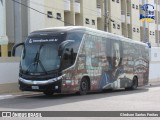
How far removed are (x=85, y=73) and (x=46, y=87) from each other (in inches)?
124

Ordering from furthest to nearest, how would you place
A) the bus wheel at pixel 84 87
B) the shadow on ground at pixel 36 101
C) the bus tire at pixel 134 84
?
the bus tire at pixel 134 84, the bus wheel at pixel 84 87, the shadow on ground at pixel 36 101

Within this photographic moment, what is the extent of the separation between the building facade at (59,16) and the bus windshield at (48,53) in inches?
511

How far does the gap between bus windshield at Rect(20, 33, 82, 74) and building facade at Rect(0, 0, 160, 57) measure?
13.0m

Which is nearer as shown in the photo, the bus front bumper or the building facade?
the bus front bumper

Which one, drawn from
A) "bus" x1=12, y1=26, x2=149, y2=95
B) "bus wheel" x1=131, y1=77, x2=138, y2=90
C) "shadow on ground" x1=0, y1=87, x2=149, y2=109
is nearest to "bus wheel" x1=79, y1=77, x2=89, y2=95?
"bus" x1=12, y1=26, x2=149, y2=95

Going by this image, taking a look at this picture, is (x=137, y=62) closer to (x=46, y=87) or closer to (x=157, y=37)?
(x=46, y=87)

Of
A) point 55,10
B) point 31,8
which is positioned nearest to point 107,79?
point 31,8

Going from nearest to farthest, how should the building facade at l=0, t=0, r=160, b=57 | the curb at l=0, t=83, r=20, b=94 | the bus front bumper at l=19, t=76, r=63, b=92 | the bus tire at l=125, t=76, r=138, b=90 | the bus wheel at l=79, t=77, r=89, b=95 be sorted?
the bus front bumper at l=19, t=76, r=63, b=92, the bus wheel at l=79, t=77, r=89, b=95, the curb at l=0, t=83, r=20, b=94, the bus tire at l=125, t=76, r=138, b=90, the building facade at l=0, t=0, r=160, b=57

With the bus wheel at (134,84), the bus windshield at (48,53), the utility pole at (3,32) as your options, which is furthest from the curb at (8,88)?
the bus wheel at (134,84)

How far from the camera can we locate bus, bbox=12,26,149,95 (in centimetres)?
1959

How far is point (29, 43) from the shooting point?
67.4 feet

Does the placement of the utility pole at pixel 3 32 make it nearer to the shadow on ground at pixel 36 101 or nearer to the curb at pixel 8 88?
the curb at pixel 8 88

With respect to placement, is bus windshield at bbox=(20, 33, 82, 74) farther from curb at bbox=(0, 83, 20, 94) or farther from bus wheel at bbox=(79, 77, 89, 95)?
curb at bbox=(0, 83, 20, 94)

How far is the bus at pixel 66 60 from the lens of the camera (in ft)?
64.3
